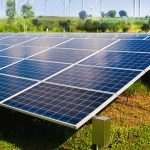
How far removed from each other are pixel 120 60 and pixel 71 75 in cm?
201

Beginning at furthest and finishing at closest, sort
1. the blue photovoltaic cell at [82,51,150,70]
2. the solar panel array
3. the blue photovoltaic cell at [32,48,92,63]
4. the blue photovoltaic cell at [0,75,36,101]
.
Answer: the blue photovoltaic cell at [32,48,92,63] < the blue photovoltaic cell at [82,51,150,70] < the blue photovoltaic cell at [0,75,36,101] < the solar panel array

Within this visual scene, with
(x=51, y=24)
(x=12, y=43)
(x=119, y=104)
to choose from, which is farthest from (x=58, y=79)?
(x=51, y=24)

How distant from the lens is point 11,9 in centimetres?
7844

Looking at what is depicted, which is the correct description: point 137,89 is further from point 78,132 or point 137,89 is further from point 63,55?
point 78,132

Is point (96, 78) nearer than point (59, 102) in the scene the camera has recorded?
No

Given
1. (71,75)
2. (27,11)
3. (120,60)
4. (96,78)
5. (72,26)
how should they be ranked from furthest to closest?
(27,11), (72,26), (120,60), (71,75), (96,78)

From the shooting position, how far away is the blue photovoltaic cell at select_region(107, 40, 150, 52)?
48.3 feet

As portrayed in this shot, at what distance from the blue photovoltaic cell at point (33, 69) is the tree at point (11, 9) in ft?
190

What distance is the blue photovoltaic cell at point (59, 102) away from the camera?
406 inches

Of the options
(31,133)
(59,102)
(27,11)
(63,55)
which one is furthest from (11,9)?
(59,102)

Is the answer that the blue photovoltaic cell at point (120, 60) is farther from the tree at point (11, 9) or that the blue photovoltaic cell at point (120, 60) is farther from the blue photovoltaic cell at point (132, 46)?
the tree at point (11, 9)

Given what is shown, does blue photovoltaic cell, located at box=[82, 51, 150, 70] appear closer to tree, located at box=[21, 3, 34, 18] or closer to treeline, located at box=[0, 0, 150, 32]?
treeline, located at box=[0, 0, 150, 32]

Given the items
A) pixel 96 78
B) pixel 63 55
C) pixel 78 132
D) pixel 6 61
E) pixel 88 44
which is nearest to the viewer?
pixel 96 78

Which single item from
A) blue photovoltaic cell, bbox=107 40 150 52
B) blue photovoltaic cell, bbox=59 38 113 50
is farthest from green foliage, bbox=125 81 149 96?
blue photovoltaic cell, bbox=59 38 113 50
